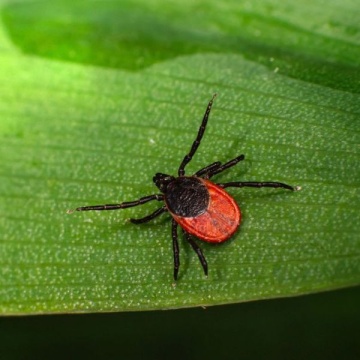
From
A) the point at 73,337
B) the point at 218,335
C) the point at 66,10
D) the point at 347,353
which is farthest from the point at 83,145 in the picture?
the point at 347,353

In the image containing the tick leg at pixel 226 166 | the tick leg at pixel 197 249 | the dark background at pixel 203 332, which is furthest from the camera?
the dark background at pixel 203 332

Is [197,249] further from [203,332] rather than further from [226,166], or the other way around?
[203,332]

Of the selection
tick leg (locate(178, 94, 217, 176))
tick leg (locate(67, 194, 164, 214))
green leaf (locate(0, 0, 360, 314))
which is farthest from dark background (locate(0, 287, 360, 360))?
tick leg (locate(178, 94, 217, 176))

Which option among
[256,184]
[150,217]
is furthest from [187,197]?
[256,184]

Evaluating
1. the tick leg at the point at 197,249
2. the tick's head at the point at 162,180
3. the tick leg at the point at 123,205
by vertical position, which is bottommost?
the tick leg at the point at 197,249

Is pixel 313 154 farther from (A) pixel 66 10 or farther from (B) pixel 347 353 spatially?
(A) pixel 66 10

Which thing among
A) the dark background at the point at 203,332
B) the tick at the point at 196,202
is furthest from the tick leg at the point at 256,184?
the dark background at the point at 203,332

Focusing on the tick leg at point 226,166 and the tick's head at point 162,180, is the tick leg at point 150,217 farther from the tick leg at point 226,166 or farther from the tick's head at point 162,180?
the tick leg at point 226,166
